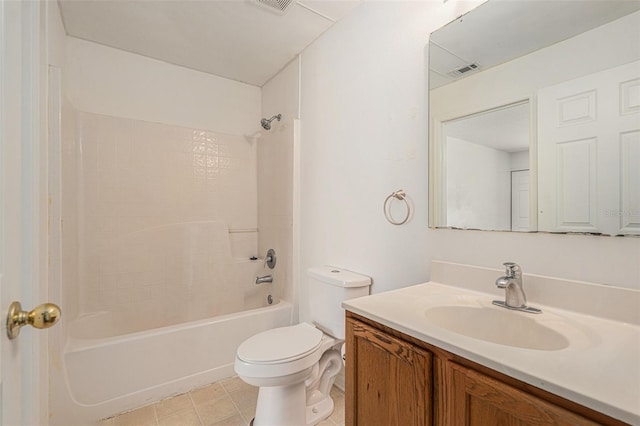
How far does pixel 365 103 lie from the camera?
163cm

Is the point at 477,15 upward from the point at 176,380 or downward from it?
upward

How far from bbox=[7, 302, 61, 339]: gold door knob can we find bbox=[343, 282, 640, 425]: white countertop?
77 cm

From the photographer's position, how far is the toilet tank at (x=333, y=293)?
1523 millimetres

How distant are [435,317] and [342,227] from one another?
903mm

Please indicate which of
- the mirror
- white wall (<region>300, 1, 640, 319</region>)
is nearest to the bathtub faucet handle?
white wall (<region>300, 1, 640, 319</region>)

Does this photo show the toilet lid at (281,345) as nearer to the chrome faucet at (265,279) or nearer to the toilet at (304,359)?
the toilet at (304,359)

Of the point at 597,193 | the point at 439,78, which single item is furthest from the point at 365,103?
the point at 597,193

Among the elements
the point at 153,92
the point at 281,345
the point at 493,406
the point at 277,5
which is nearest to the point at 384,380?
the point at 493,406

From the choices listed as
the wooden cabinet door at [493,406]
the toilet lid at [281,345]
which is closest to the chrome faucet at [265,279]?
the toilet lid at [281,345]

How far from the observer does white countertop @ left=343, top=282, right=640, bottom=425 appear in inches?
19.8

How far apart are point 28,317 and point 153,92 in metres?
2.25

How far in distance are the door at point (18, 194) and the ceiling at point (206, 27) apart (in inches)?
49.7

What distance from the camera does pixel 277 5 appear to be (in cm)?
169

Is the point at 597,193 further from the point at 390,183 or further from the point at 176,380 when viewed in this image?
the point at 176,380
